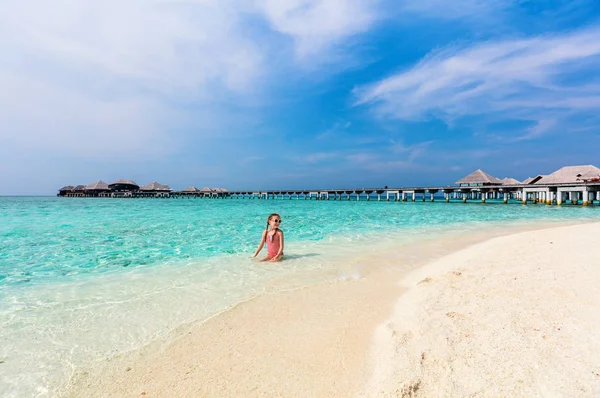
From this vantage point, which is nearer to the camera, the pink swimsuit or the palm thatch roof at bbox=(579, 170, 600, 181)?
the pink swimsuit

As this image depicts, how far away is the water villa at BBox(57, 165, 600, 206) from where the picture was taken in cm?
3039

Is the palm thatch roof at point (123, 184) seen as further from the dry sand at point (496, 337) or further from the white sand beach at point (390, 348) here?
the dry sand at point (496, 337)

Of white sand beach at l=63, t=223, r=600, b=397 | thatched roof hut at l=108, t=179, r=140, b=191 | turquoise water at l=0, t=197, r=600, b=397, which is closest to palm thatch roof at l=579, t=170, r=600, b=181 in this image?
turquoise water at l=0, t=197, r=600, b=397

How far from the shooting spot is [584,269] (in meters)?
4.15

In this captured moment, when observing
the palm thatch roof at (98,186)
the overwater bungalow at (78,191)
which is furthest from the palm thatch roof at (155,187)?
the overwater bungalow at (78,191)

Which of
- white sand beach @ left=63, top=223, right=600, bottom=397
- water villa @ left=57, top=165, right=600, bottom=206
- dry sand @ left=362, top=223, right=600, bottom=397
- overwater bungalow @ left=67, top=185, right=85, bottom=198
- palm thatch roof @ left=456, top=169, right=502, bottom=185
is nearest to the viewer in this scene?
dry sand @ left=362, top=223, right=600, bottom=397

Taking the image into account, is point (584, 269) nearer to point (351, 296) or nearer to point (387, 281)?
point (387, 281)

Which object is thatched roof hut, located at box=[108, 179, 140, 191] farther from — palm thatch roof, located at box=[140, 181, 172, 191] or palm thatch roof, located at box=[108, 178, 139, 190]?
palm thatch roof, located at box=[140, 181, 172, 191]

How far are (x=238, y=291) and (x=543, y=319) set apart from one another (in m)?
3.63

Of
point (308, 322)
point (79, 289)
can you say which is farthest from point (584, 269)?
point (79, 289)

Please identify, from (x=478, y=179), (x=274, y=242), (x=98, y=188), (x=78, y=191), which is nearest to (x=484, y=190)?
(x=478, y=179)

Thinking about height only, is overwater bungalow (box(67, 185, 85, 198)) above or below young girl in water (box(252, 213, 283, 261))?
above

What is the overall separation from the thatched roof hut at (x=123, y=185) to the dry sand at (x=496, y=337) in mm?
83167

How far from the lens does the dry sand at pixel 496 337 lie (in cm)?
185
